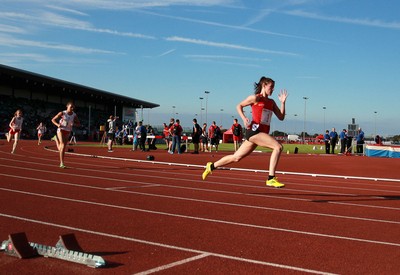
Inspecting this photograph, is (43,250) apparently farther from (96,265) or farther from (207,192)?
(207,192)

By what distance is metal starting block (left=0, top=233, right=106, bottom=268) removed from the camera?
4145 millimetres

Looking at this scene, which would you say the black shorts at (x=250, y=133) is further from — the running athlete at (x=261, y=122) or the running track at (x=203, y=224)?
the running track at (x=203, y=224)

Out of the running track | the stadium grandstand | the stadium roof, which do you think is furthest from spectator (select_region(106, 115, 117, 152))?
the stadium roof

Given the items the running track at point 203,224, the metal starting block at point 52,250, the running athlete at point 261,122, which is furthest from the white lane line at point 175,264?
the running athlete at point 261,122

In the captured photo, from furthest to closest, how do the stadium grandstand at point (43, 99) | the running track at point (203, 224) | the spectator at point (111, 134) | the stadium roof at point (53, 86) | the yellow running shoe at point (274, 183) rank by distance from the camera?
the stadium grandstand at point (43, 99) < the stadium roof at point (53, 86) < the spectator at point (111, 134) < the yellow running shoe at point (274, 183) < the running track at point (203, 224)

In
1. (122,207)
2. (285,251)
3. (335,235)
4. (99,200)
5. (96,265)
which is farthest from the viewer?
(99,200)

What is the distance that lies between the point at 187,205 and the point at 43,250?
3.55 m

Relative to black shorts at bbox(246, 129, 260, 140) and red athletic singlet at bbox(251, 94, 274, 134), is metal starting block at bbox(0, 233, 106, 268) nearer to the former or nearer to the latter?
black shorts at bbox(246, 129, 260, 140)

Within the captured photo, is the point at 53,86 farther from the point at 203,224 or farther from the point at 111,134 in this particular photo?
the point at 203,224

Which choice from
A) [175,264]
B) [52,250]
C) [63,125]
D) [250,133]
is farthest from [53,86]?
[175,264]

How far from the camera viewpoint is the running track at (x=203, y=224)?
14.2 ft

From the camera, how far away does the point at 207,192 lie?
31.4 feet

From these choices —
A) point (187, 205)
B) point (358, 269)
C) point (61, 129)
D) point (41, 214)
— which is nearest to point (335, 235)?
point (358, 269)

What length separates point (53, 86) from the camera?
61125 millimetres
